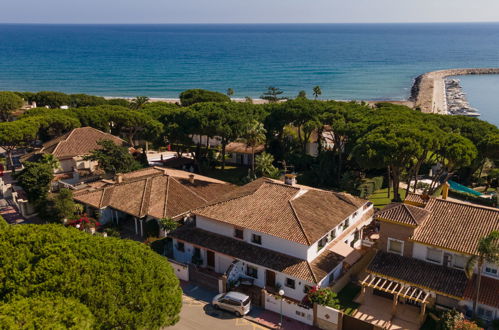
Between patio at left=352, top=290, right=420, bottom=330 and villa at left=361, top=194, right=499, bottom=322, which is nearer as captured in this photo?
villa at left=361, top=194, right=499, bottom=322

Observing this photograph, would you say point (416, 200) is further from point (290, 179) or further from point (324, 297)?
point (324, 297)

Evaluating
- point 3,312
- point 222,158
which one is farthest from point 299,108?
point 3,312

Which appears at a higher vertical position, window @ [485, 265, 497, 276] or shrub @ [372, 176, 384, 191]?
window @ [485, 265, 497, 276]

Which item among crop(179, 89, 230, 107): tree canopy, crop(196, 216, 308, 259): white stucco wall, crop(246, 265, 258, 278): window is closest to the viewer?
crop(196, 216, 308, 259): white stucco wall

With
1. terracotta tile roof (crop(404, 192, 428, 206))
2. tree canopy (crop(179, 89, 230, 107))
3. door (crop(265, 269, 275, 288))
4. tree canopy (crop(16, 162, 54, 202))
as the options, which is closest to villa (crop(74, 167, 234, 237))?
tree canopy (crop(16, 162, 54, 202))

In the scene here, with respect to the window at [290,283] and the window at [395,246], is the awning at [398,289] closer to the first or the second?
the window at [395,246]

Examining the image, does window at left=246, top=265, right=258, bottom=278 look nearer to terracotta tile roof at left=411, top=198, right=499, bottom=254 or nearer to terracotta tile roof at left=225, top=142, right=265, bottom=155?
terracotta tile roof at left=411, top=198, right=499, bottom=254

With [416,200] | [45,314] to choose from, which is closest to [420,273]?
[416,200]
